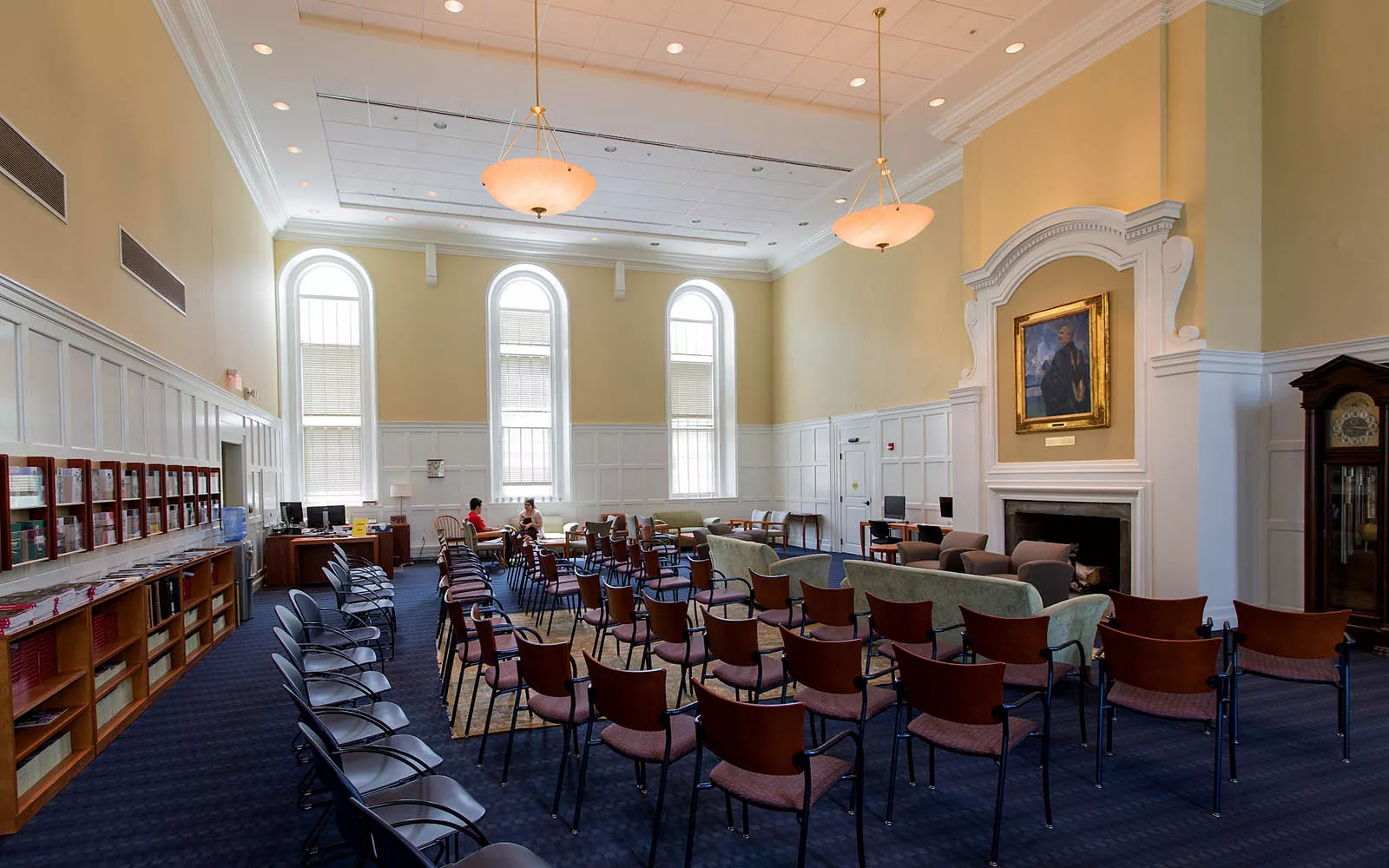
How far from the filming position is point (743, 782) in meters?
2.67

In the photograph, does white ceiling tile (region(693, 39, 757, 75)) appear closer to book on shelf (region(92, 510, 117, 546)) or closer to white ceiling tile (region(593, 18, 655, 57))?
white ceiling tile (region(593, 18, 655, 57))

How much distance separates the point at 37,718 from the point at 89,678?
0.95ft

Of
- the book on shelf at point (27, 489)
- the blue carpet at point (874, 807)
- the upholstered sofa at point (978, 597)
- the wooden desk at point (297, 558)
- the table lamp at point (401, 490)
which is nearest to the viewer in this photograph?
the blue carpet at point (874, 807)

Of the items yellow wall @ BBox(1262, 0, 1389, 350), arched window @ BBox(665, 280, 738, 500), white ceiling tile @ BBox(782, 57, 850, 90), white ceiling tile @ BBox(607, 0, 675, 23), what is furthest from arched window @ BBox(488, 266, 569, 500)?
yellow wall @ BBox(1262, 0, 1389, 350)

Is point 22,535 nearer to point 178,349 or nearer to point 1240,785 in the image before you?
point 178,349

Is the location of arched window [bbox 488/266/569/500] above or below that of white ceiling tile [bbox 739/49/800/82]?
below

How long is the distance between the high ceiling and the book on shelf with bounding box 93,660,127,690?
6.02 m

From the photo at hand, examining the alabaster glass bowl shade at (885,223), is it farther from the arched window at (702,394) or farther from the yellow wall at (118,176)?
the arched window at (702,394)

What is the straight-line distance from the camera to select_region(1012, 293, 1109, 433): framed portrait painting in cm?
739

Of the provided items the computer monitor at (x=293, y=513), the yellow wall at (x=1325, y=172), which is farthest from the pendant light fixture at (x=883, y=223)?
the computer monitor at (x=293, y=513)

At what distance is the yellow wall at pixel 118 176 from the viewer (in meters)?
4.23

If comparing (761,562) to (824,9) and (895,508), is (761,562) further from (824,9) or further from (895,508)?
(824,9)

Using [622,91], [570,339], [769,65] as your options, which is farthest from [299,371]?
[769,65]

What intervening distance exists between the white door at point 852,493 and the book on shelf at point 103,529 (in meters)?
10.3
